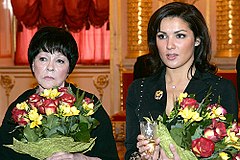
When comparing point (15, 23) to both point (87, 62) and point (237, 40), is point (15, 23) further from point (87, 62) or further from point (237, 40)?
point (237, 40)

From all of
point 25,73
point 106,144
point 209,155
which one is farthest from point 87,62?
point 209,155

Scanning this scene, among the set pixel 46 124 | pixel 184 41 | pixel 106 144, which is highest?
pixel 184 41

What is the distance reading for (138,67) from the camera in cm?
624

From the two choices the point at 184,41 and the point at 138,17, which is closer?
the point at 184,41

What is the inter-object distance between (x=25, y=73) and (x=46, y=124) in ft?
24.3

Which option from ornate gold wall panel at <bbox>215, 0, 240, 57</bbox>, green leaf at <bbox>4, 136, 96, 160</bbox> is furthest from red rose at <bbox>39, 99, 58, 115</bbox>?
ornate gold wall panel at <bbox>215, 0, 240, 57</bbox>

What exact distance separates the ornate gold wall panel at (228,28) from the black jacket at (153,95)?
5388 mm

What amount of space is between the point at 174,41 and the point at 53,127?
0.75 m

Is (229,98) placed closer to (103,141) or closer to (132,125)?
(132,125)

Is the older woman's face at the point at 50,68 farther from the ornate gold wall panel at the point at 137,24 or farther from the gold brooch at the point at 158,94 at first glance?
the ornate gold wall panel at the point at 137,24

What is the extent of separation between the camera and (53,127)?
8.70 ft

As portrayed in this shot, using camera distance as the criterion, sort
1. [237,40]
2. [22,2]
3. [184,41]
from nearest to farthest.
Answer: [184,41] < [237,40] < [22,2]

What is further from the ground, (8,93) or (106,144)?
(106,144)

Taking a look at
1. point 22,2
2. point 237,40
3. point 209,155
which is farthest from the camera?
point 22,2
